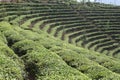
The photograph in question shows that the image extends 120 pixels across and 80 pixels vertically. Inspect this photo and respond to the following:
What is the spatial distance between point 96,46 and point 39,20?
8705 mm

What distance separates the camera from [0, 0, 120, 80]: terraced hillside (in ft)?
40.3

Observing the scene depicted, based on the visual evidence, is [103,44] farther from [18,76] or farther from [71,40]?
[18,76]

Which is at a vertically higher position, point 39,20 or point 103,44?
point 39,20

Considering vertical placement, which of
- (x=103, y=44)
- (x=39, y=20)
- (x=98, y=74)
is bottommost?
(x=103, y=44)

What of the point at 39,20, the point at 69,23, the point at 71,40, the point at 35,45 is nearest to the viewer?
the point at 35,45

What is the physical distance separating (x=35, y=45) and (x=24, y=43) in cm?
80

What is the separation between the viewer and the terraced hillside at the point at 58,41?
1228 cm

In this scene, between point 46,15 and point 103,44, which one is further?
point 46,15

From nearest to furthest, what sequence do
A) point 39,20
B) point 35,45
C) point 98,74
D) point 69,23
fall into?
point 98,74 → point 35,45 → point 39,20 → point 69,23

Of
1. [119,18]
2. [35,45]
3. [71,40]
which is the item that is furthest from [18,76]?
[119,18]

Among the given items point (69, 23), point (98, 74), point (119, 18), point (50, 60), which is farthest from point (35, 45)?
point (119, 18)

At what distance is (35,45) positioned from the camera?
16141 millimetres

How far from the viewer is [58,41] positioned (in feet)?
79.4

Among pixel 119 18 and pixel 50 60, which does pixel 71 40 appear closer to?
pixel 119 18
